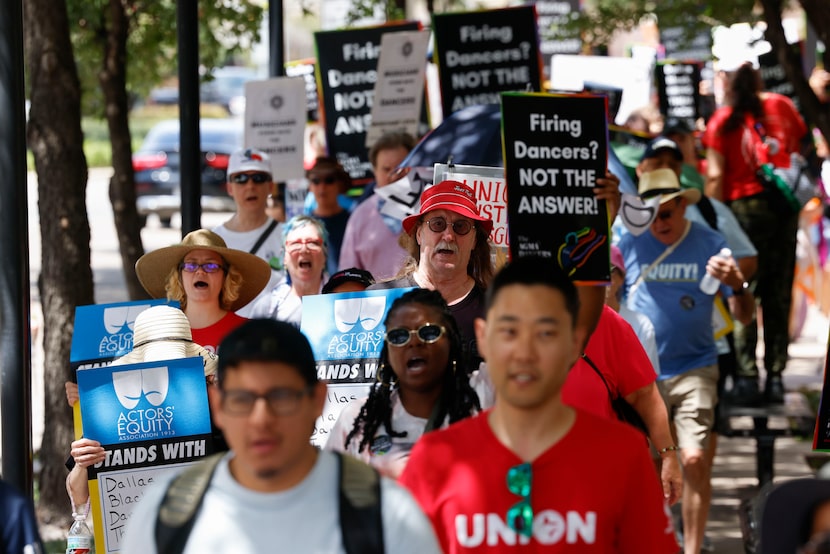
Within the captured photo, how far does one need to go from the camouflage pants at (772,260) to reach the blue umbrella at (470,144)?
3498 millimetres

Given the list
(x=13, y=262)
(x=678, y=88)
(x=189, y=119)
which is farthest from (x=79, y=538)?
(x=678, y=88)

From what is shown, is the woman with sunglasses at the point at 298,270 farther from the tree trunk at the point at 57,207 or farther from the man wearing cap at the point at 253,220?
the tree trunk at the point at 57,207

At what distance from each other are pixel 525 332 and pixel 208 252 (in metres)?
3.68

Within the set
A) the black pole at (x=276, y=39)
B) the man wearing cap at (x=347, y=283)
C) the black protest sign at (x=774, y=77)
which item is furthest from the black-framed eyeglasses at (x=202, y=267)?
the black protest sign at (x=774, y=77)

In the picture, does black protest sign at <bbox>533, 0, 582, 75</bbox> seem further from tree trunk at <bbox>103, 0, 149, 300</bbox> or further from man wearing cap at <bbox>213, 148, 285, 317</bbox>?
man wearing cap at <bbox>213, 148, 285, 317</bbox>

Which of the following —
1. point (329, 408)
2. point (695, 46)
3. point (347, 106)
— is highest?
point (695, 46)

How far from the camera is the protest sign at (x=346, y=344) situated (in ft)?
20.3

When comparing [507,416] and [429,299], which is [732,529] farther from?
[507,416]

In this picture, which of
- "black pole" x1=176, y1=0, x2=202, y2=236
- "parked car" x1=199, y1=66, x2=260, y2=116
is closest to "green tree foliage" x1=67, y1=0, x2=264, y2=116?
"black pole" x1=176, y1=0, x2=202, y2=236

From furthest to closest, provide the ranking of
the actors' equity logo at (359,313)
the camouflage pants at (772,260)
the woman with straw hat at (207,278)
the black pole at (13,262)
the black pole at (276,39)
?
the black pole at (276,39)
the camouflage pants at (772,260)
the woman with straw hat at (207,278)
the black pole at (13,262)
the actors' equity logo at (359,313)

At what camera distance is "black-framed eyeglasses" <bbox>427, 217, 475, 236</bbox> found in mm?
6469

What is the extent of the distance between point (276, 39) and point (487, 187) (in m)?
6.01

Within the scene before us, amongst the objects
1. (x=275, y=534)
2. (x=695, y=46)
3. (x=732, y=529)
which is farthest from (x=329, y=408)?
(x=695, y=46)

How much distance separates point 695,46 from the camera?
19.2m
